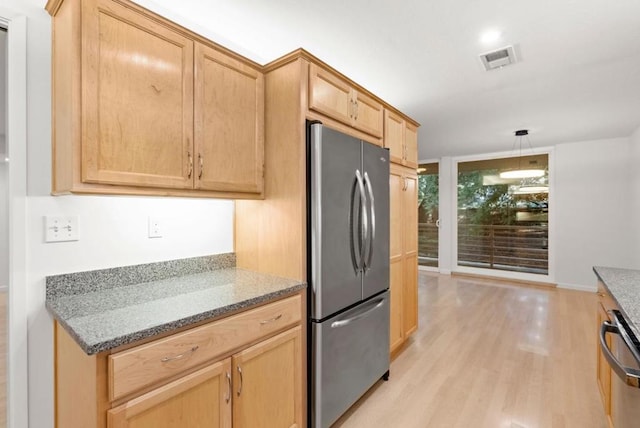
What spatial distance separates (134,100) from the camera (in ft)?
4.37

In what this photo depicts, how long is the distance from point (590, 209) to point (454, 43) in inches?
178

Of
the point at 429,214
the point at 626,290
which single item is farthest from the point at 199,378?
the point at 429,214

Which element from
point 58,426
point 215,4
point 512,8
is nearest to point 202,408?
point 58,426

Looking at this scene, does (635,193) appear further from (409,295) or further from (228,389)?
(228,389)

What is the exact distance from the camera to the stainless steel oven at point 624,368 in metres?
1.03

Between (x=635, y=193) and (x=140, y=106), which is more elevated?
(x=140, y=106)

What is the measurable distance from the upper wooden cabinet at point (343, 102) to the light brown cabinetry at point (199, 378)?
3.63 ft

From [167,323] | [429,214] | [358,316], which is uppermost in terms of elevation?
[429,214]

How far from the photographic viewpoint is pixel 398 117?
2705mm

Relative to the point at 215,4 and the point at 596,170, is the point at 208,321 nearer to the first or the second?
the point at 215,4

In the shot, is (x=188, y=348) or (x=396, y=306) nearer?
(x=188, y=348)

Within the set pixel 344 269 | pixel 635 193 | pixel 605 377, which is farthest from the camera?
pixel 635 193

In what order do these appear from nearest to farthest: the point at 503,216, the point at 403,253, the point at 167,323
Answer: the point at 167,323, the point at 403,253, the point at 503,216

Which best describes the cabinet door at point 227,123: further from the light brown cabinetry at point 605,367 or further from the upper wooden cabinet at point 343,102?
the light brown cabinetry at point 605,367
